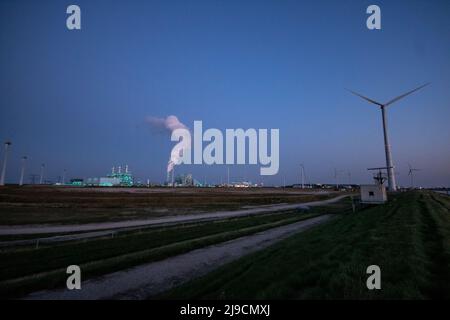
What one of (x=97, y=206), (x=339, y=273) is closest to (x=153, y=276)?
(x=339, y=273)

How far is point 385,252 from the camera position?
13648 mm

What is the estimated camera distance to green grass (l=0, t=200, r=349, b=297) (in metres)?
12.9

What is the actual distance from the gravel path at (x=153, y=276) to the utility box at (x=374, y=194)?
3976cm

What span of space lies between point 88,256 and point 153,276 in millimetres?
6495

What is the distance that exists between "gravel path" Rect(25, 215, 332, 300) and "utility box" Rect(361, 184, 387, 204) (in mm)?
39759

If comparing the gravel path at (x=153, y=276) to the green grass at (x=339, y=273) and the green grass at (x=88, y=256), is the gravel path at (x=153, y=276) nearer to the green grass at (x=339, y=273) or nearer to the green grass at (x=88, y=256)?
the green grass at (x=88, y=256)

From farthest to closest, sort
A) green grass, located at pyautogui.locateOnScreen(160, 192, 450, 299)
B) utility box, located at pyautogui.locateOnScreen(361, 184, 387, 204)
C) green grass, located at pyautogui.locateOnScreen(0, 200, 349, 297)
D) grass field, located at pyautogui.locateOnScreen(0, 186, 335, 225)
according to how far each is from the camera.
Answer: utility box, located at pyautogui.locateOnScreen(361, 184, 387, 204), grass field, located at pyautogui.locateOnScreen(0, 186, 335, 225), green grass, located at pyautogui.locateOnScreen(0, 200, 349, 297), green grass, located at pyautogui.locateOnScreen(160, 192, 450, 299)

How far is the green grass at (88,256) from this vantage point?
12.9 m

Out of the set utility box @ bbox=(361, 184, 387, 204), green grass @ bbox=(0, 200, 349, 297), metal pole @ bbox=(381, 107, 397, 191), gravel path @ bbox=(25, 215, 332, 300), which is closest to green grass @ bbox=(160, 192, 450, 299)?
gravel path @ bbox=(25, 215, 332, 300)

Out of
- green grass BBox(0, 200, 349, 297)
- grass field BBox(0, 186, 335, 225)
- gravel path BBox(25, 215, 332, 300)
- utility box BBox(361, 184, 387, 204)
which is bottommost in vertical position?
gravel path BBox(25, 215, 332, 300)

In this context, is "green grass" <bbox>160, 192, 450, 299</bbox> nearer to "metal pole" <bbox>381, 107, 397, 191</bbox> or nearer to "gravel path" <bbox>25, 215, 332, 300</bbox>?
"gravel path" <bbox>25, 215, 332, 300</bbox>

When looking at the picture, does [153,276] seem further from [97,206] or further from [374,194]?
[97,206]

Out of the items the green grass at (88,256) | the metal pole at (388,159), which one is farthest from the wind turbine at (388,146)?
the green grass at (88,256)
